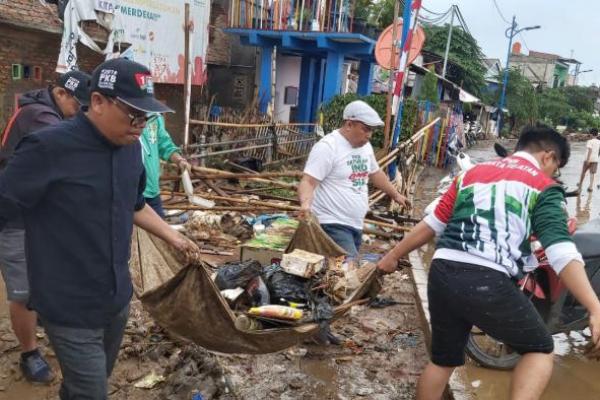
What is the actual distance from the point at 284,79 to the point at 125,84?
543 inches

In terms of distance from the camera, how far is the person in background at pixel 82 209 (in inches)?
69.7

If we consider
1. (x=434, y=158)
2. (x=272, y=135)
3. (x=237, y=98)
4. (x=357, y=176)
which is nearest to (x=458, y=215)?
(x=357, y=176)

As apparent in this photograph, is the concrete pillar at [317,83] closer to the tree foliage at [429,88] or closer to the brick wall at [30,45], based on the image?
the brick wall at [30,45]

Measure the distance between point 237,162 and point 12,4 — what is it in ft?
13.5

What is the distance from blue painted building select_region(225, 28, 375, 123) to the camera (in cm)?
1224

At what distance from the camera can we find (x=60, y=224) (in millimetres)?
1845

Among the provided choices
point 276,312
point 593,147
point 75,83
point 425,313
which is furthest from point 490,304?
point 593,147

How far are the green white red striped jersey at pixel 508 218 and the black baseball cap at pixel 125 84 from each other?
138 centimetres

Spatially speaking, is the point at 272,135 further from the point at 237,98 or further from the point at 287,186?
the point at 237,98

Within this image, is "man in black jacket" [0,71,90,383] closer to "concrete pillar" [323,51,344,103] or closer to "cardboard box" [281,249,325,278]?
"cardboard box" [281,249,325,278]

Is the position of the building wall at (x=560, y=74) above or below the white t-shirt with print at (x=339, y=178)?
above

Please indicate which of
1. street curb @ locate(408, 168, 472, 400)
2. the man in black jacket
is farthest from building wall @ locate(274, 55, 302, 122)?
the man in black jacket

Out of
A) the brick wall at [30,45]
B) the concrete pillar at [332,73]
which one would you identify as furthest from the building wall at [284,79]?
the brick wall at [30,45]

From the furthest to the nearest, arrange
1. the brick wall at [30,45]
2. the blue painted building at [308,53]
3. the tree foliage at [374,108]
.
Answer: the blue painted building at [308,53] < the tree foliage at [374,108] < the brick wall at [30,45]
